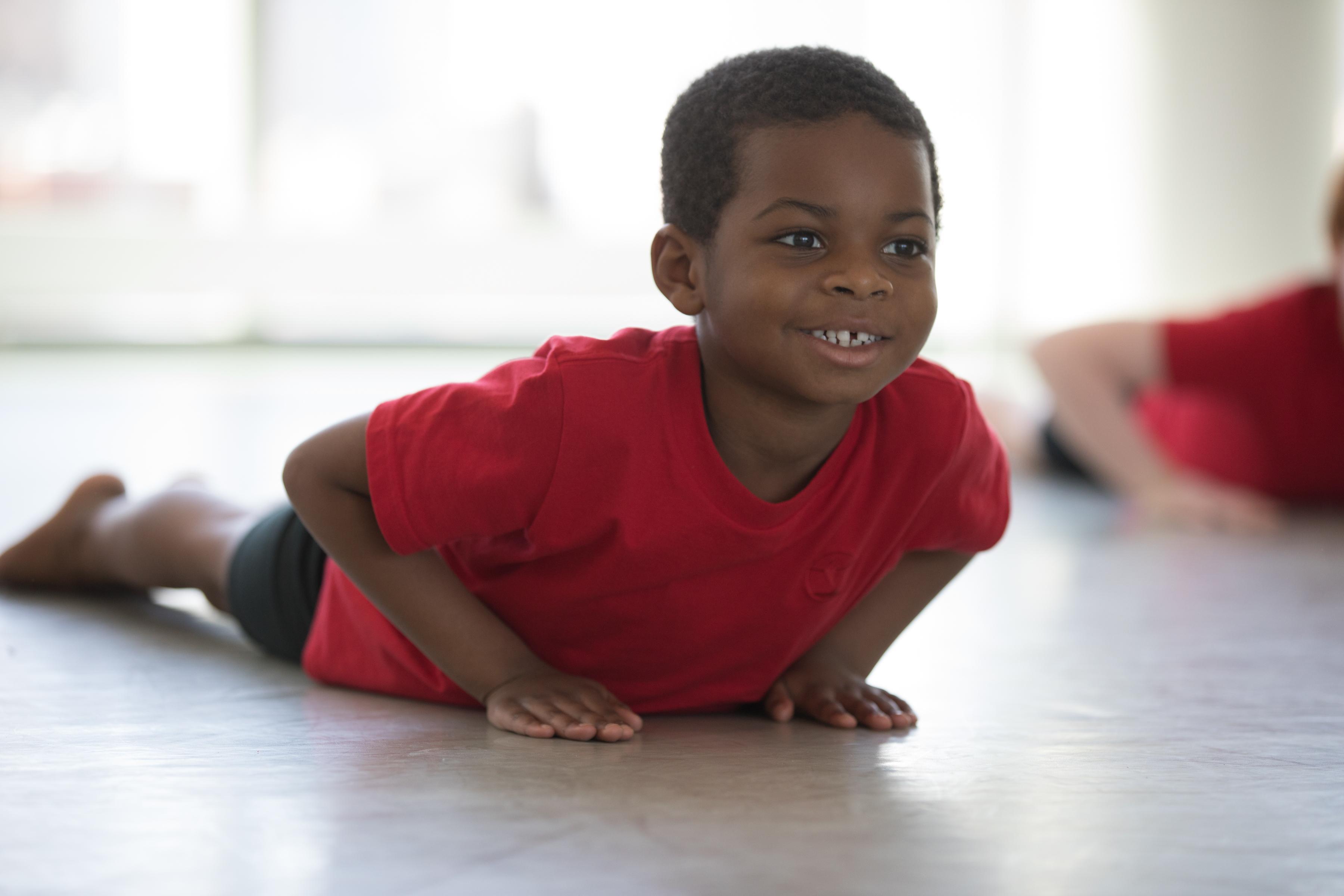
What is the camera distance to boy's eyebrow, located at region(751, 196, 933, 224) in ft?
3.07

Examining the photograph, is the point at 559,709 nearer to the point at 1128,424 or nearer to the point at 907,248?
the point at 907,248

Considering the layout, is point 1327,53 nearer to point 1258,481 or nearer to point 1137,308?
point 1137,308

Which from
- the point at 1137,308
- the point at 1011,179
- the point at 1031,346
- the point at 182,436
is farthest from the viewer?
the point at 1011,179

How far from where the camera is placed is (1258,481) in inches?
104

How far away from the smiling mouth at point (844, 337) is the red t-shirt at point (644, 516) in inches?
4.6

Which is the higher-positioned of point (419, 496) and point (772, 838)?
point (419, 496)

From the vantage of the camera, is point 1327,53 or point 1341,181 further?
point 1327,53

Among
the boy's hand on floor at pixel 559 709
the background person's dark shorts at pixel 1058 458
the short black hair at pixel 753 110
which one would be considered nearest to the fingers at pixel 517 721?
the boy's hand on floor at pixel 559 709

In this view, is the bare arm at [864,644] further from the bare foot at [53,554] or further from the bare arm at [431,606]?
the bare foot at [53,554]

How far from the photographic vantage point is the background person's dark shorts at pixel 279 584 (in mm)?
1285

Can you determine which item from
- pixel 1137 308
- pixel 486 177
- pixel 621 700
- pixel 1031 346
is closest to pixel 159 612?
pixel 621 700

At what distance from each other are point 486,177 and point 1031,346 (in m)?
4.64

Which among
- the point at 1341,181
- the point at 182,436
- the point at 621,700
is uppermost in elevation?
the point at 1341,181

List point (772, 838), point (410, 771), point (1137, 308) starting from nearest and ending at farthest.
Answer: point (772, 838) → point (410, 771) → point (1137, 308)
